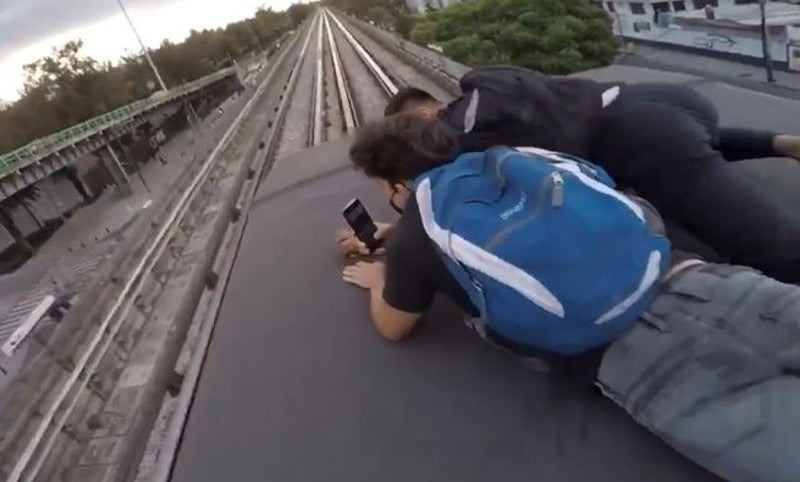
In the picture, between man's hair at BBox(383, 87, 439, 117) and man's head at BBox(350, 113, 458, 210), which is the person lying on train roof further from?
man's hair at BBox(383, 87, 439, 117)

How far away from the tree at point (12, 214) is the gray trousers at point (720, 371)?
101 ft

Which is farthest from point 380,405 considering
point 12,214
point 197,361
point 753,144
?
point 12,214

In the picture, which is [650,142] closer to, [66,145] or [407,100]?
[407,100]

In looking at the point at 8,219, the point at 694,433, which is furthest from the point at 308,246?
the point at 8,219

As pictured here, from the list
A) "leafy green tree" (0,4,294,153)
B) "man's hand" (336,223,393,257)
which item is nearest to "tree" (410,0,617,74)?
"man's hand" (336,223,393,257)

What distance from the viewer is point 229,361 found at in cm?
274

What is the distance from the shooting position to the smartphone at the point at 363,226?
2.96 metres

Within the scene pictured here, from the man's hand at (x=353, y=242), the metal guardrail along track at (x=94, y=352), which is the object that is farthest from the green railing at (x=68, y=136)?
the man's hand at (x=353, y=242)

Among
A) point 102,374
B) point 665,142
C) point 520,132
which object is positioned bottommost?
point 102,374

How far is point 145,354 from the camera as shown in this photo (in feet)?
17.2

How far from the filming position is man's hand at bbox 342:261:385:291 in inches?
101

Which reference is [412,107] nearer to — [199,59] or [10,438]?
[10,438]

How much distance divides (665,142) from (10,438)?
5.06 metres

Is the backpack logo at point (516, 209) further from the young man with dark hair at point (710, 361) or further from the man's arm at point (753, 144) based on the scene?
the man's arm at point (753, 144)
